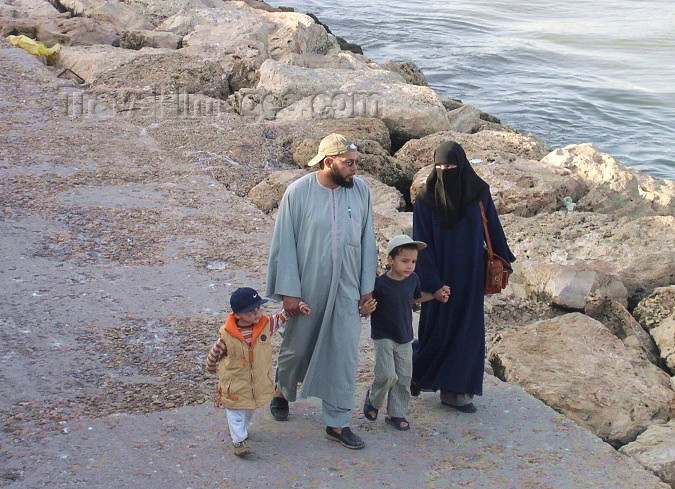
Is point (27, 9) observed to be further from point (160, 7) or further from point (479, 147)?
point (479, 147)

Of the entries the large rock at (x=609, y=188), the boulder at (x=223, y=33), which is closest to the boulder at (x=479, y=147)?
the large rock at (x=609, y=188)

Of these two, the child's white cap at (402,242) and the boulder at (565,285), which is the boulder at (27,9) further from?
the child's white cap at (402,242)

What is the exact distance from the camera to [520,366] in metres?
5.79

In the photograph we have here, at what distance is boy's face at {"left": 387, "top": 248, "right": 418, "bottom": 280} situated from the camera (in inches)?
187

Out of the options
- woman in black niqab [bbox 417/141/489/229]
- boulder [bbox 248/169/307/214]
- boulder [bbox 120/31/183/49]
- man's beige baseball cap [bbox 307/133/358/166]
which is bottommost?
boulder [bbox 248/169/307/214]

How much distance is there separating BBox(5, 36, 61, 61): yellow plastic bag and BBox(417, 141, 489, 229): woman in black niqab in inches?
366

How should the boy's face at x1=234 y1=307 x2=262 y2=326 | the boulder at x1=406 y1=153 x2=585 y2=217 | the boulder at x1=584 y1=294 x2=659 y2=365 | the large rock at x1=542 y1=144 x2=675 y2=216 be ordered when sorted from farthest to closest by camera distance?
the large rock at x1=542 y1=144 x2=675 y2=216, the boulder at x1=406 y1=153 x2=585 y2=217, the boulder at x1=584 y1=294 x2=659 y2=365, the boy's face at x1=234 y1=307 x2=262 y2=326

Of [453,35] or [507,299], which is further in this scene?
[453,35]

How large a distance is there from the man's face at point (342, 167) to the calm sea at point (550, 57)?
12.4 m

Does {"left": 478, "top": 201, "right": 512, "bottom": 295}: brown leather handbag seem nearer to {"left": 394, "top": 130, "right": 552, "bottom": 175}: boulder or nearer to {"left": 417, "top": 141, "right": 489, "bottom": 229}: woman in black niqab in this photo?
{"left": 417, "top": 141, "right": 489, "bottom": 229}: woman in black niqab

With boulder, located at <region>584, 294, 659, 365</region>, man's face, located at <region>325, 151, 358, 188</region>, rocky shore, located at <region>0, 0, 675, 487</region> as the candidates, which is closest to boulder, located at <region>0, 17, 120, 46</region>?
rocky shore, located at <region>0, 0, 675, 487</region>

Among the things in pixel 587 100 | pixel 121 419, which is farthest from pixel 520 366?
pixel 587 100

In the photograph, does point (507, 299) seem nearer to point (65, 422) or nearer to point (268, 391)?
point (268, 391)

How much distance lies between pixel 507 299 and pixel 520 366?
1293 millimetres
